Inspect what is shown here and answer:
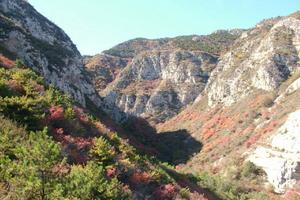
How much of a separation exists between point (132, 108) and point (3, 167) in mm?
135137

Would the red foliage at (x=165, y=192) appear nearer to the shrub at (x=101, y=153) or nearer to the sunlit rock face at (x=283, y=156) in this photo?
the shrub at (x=101, y=153)

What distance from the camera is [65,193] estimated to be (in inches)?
580

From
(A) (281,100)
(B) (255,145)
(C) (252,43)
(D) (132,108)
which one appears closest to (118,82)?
(D) (132,108)

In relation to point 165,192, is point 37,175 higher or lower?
higher

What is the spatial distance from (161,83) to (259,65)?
56112 mm

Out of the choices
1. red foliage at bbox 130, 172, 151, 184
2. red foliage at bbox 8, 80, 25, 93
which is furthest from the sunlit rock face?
red foliage at bbox 8, 80, 25, 93

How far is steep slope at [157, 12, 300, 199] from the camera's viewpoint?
63.1 meters

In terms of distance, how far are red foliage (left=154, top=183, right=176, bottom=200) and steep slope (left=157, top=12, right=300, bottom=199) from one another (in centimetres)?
3090

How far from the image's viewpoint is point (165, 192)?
88.7 feet

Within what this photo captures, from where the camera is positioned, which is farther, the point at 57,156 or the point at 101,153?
the point at 101,153

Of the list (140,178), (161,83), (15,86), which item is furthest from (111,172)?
(161,83)

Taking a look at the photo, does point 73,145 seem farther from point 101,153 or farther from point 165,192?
point 165,192

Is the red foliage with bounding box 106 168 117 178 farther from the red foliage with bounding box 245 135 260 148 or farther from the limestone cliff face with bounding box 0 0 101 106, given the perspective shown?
→ the red foliage with bounding box 245 135 260 148

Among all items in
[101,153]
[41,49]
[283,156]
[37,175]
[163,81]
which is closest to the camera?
[37,175]
